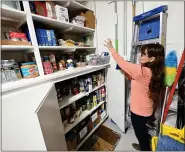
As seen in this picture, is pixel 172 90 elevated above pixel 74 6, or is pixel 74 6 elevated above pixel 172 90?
pixel 74 6

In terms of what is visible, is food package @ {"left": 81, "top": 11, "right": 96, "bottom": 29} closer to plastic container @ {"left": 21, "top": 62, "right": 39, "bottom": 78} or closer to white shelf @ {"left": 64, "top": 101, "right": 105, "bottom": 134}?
plastic container @ {"left": 21, "top": 62, "right": 39, "bottom": 78}

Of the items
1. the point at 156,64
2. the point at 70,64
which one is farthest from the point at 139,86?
the point at 70,64

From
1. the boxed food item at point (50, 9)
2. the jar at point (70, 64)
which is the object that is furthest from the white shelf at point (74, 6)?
the jar at point (70, 64)

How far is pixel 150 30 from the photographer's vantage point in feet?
4.03

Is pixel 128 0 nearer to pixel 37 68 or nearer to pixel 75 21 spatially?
pixel 75 21

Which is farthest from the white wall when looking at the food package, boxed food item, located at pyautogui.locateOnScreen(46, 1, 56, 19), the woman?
boxed food item, located at pyautogui.locateOnScreen(46, 1, 56, 19)

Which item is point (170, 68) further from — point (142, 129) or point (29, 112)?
point (29, 112)

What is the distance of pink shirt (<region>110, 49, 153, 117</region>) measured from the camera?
3.22ft

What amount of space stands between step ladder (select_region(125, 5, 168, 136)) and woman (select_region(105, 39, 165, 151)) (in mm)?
229

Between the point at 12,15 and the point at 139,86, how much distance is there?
4.43ft

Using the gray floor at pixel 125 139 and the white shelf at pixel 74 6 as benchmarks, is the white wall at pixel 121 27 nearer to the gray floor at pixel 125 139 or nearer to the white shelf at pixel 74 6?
the white shelf at pixel 74 6

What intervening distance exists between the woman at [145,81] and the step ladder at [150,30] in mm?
229

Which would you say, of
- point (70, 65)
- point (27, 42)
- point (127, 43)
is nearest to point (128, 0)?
point (127, 43)

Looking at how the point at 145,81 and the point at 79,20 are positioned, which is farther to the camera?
the point at 79,20
